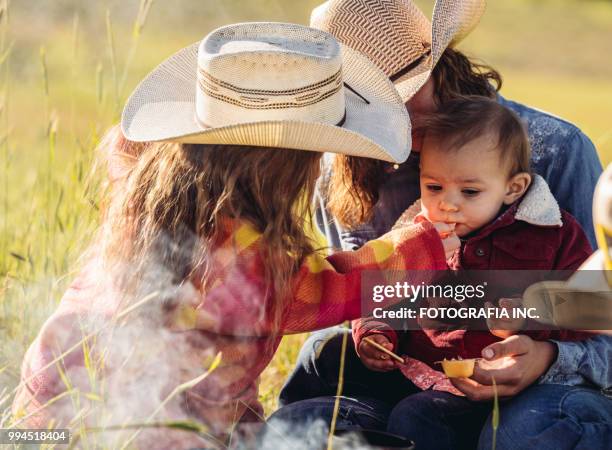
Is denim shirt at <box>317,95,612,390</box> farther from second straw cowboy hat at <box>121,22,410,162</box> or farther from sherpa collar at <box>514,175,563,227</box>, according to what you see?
second straw cowboy hat at <box>121,22,410,162</box>

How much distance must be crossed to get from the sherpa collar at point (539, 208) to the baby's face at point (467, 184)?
0.06 metres

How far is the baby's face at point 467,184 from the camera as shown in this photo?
2.45m

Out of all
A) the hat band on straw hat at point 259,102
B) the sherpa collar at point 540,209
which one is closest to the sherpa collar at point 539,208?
the sherpa collar at point 540,209

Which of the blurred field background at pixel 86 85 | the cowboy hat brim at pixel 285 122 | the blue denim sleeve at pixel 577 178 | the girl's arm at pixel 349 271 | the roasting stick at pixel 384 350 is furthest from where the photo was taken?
the blurred field background at pixel 86 85

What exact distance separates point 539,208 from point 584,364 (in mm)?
384

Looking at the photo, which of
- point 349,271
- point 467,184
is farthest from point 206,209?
point 467,184

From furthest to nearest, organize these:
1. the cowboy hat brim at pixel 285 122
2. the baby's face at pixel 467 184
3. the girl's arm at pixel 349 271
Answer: the baby's face at pixel 467 184, the girl's arm at pixel 349 271, the cowboy hat brim at pixel 285 122

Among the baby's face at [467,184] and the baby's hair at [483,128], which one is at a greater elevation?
the baby's hair at [483,128]

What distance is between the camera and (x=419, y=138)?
2596mm

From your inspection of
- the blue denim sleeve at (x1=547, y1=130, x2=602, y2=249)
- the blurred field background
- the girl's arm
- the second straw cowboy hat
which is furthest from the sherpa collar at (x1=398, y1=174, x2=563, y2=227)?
the blurred field background

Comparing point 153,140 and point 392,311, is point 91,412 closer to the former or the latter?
point 153,140

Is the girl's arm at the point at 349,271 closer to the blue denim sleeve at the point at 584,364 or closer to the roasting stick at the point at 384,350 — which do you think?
the roasting stick at the point at 384,350

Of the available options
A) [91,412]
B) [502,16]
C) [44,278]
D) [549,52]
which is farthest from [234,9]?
[91,412]

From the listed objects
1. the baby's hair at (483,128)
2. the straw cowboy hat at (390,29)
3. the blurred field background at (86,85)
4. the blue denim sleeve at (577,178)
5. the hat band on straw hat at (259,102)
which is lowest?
the blurred field background at (86,85)
